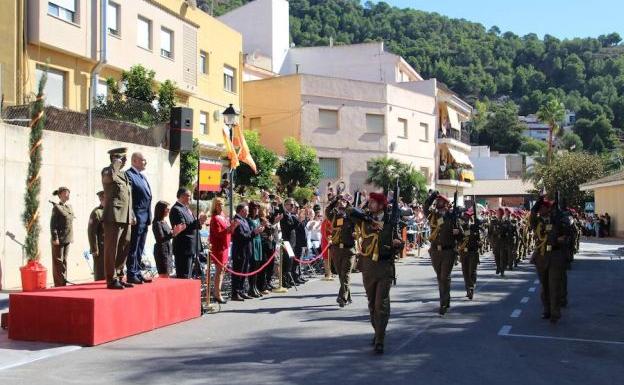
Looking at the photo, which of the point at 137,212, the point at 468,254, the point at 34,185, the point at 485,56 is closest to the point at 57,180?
the point at 34,185

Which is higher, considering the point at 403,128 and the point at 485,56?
the point at 485,56

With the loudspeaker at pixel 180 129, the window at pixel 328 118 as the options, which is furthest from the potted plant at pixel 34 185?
the window at pixel 328 118

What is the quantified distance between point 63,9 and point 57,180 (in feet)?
30.4

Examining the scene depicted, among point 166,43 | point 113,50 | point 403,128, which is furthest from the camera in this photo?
point 403,128

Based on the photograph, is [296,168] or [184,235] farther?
[296,168]

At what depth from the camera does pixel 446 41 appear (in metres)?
146

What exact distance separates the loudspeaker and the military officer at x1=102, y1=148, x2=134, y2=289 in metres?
8.82

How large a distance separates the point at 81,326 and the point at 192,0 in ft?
80.4

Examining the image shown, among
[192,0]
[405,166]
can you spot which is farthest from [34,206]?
[405,166]

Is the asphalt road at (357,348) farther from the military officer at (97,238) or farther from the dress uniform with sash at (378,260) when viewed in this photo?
the military officer at (97,238)

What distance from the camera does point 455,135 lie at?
187ft

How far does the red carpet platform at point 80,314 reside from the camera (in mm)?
9266

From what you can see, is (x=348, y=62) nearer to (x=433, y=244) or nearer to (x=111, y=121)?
(x=111, y=121)

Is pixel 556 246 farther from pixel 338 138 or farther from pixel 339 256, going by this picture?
pixel 338 138
